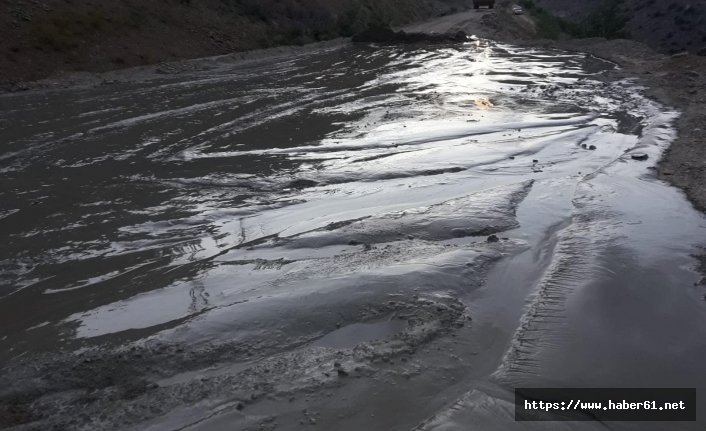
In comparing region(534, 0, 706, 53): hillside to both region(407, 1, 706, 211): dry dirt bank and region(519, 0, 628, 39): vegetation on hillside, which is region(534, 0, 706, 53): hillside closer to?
region(519, 0, 628, 39): vegetation on hillside

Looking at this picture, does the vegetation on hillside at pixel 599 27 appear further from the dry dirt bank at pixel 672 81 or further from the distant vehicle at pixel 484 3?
the distant vehicle at pixel 484 3

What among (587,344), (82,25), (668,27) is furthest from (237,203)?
(668,27)

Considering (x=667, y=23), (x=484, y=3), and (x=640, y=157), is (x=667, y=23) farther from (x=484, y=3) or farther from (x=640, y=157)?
(x=640, y=157)

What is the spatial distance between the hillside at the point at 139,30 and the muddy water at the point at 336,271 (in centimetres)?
883

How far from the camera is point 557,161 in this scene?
8836 mm

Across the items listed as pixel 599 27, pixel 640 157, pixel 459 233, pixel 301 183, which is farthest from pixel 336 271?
pixel 599 27

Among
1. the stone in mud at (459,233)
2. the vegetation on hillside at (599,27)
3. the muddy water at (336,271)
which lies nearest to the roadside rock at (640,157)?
the muddy water at (336,271)

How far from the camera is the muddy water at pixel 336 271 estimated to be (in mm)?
3598

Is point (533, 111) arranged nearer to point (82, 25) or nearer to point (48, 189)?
point (48, 189)

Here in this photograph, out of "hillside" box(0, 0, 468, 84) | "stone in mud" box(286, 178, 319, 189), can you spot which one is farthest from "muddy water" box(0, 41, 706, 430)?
"hillside" box(0, 0, 468, 84)

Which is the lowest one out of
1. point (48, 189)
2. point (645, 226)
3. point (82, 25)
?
point (645, 226)

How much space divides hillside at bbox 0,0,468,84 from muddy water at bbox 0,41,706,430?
8827mm

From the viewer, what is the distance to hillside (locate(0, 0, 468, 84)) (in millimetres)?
18734

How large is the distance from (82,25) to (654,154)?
754 inches
